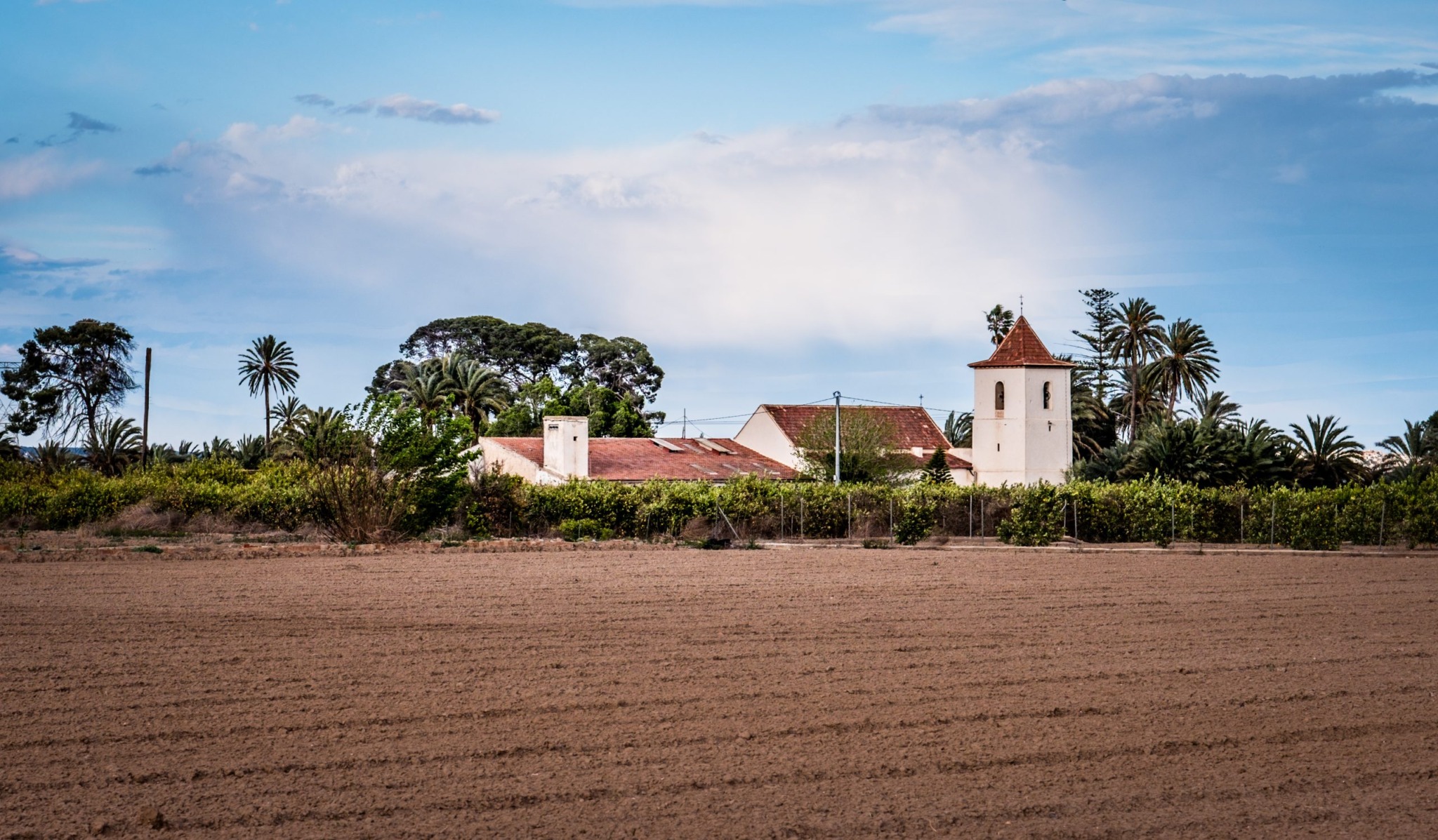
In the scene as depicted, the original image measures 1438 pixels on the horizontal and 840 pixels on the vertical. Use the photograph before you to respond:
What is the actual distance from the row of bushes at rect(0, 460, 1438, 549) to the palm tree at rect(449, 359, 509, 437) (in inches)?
1220

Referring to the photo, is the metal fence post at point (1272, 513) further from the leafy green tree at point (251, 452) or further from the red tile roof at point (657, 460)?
the leafy green tree at point (251, 452)

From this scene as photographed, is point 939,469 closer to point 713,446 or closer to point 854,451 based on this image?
point 854,451

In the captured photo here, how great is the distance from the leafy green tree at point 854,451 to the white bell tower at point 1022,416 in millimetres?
5020

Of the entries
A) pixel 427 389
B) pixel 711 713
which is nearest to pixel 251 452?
pixel 427 389

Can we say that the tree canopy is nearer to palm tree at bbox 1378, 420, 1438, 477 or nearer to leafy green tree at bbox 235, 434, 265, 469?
leafy green tree at bbox 235, 434, 265, 469

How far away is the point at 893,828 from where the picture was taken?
844cm

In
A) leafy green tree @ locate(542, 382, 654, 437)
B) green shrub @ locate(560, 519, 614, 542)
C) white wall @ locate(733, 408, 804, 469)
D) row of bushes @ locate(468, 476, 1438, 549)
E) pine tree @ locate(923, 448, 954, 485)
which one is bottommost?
green shrub @ locate(560, 519, 614, 542)

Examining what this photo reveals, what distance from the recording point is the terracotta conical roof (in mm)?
58969

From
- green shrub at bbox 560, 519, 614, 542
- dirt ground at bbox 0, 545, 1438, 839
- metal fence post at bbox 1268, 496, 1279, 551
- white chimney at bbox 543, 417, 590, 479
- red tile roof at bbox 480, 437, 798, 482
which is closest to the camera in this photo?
dirt ground at bbox 0, 545, 1438, 839

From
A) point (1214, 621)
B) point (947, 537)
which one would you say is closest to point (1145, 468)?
point (947, 537)

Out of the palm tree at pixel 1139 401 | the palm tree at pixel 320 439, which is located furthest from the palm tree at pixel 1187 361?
the palm tree at pixel 320 439

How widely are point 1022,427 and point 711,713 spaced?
4859cm

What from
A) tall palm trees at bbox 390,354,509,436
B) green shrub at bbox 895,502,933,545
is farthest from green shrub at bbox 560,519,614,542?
tall palm trees at bbox 390,354,509,436

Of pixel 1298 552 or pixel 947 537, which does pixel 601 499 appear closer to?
pixel 947 537
